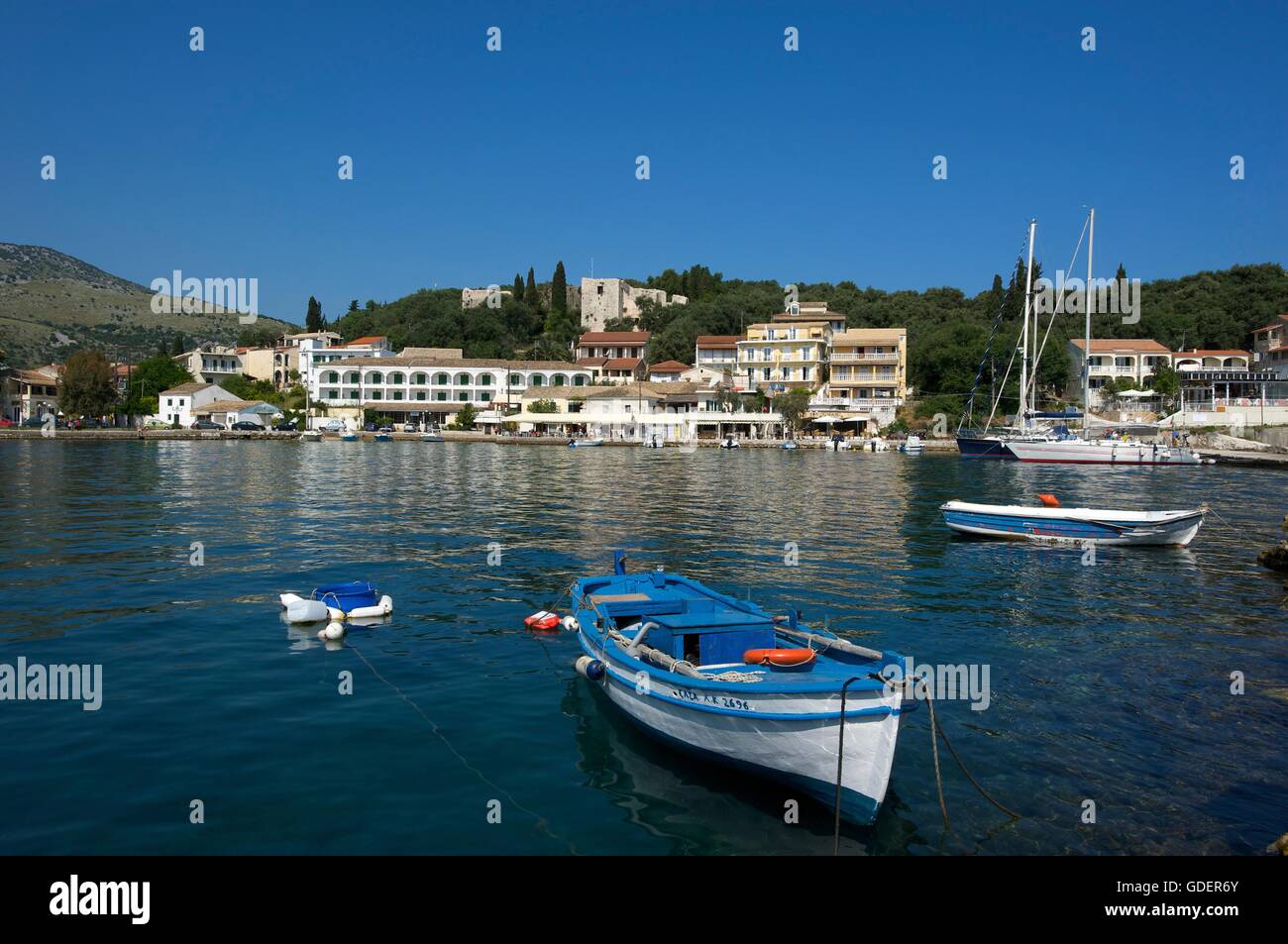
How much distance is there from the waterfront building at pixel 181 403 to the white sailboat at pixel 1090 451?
3511 inches

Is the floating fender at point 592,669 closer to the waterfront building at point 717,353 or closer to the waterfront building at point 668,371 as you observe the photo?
the waterfront building at point 717,353

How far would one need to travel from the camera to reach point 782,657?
9.47 m

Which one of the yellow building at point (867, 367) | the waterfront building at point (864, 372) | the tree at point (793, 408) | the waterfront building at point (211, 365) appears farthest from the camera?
the waterfront building at point (211, 365)

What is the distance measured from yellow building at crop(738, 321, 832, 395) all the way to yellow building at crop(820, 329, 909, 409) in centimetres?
211

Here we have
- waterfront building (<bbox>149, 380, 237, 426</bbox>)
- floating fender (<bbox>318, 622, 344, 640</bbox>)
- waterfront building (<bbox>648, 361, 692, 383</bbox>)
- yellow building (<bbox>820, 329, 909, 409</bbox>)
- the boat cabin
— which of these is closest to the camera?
the boat cabin

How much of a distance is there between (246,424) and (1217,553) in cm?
9558

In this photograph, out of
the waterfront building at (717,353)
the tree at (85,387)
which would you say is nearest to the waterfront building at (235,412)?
the tree at (85,387)

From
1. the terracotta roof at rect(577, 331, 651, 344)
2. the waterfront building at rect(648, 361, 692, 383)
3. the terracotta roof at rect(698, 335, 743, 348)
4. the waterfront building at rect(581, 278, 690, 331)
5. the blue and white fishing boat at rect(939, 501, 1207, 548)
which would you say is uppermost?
the waterfront building at rect(581, 278, 690, 331)

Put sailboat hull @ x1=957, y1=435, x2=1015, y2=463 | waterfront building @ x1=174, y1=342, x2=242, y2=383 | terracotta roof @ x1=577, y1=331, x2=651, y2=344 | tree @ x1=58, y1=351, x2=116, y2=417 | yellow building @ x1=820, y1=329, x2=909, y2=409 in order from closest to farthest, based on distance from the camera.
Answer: sailboat hull @ x1=957, y1=435, x2=1015, y2=463, yellow building @ x1=820, y1=329, x2=909, y2=409, tree @ x1=58, y1=351, x2=116, y2=417, waterfront building @ x1=174, y1=342, x2=242, y2=383, terracotta roof @ x1=577, y1=331, x2=651, y2=344

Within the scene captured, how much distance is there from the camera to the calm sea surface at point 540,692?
327 inches

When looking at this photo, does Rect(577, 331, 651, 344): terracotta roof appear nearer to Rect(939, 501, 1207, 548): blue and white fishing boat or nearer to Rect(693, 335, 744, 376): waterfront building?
Rect(693, 335, 744, 376): waterfront building

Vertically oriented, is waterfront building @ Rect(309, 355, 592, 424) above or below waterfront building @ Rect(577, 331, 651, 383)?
below

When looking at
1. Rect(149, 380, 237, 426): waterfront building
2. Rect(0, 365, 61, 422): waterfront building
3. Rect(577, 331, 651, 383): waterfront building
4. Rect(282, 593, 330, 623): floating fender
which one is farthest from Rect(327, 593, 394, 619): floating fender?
Rect(0, 365, 61, 422): waterfront building

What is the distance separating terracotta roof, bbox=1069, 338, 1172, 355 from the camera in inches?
3553
